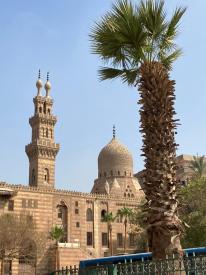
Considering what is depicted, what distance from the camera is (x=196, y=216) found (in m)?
30.2

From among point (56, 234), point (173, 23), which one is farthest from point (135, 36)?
point (56, 234)

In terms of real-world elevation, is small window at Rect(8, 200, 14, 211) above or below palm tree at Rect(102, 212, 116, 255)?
above

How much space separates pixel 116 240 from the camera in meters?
55.0

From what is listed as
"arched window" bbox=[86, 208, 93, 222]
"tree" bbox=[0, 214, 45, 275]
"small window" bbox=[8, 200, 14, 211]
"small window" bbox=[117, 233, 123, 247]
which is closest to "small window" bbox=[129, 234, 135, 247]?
"small window" bbox=[117, 233, 123, 247]

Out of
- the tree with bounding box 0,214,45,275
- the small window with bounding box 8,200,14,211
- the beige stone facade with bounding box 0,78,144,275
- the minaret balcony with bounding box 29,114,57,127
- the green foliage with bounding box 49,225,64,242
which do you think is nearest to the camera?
the tree with bounding box 0,214,45,275

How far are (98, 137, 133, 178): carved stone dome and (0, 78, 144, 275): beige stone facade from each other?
0.49 feet

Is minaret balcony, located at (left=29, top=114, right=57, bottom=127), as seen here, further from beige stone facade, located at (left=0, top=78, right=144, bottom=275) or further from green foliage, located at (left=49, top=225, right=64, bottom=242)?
green foliage, located at (left=49, top=225, right=64, bottom=242)

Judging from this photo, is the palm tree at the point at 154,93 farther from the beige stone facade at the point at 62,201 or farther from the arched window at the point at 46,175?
the arched window at the point at 46,175

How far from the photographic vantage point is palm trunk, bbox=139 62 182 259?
9.29 metres

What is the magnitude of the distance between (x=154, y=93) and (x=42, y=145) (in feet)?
155

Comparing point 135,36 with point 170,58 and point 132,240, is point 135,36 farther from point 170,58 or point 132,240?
point 132,240

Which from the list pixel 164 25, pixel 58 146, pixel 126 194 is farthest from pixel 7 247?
pixel 164 25

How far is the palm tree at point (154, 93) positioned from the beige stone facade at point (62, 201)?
124ft

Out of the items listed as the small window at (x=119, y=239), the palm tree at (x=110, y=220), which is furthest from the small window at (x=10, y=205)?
the small window at (x=119, y=239)
